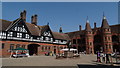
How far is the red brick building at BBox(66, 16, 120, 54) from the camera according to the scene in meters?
46.1

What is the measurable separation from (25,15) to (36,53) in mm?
13524

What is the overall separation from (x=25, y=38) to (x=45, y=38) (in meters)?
8.57

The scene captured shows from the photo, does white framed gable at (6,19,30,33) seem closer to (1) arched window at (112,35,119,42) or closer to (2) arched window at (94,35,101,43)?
(2) arched window at (94,35,101,43)

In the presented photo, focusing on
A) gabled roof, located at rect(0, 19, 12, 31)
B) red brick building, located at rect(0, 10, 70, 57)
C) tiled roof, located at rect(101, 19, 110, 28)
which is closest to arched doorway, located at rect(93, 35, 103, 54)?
tiled roof, located at rect(101, 19, 110, 28)

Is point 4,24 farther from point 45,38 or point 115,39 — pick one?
point 115,39

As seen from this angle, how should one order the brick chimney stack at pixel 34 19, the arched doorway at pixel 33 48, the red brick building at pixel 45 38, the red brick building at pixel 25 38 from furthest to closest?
the brick chimney stack at pixel 34 19
the arched doorway at pixel 33 48
the red brick building at pixel 45 38
the red brick building at pixel 25 38

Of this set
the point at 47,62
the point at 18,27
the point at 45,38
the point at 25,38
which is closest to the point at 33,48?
the point at 45,38

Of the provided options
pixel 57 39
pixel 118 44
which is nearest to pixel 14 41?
pixel 57 39

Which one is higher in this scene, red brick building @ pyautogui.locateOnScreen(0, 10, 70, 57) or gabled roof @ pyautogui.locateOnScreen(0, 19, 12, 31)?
gabled roof @ pyautogui.locateOnScreen(0, 19, 12, 31)

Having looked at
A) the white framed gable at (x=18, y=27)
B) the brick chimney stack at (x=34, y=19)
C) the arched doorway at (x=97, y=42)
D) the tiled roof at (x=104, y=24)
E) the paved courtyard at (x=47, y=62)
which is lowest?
the paved courtyard at (x=47, y=62)

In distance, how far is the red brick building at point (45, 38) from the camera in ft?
109

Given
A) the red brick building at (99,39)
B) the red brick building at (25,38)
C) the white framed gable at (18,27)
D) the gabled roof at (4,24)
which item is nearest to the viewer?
the gabled roof at (4,24)

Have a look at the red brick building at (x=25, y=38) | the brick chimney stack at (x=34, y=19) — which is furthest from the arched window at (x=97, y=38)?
the brick chimney stack at (x=34, y=19)

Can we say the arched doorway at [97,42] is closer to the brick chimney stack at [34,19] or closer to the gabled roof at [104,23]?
the gabled roof at [104,23]
